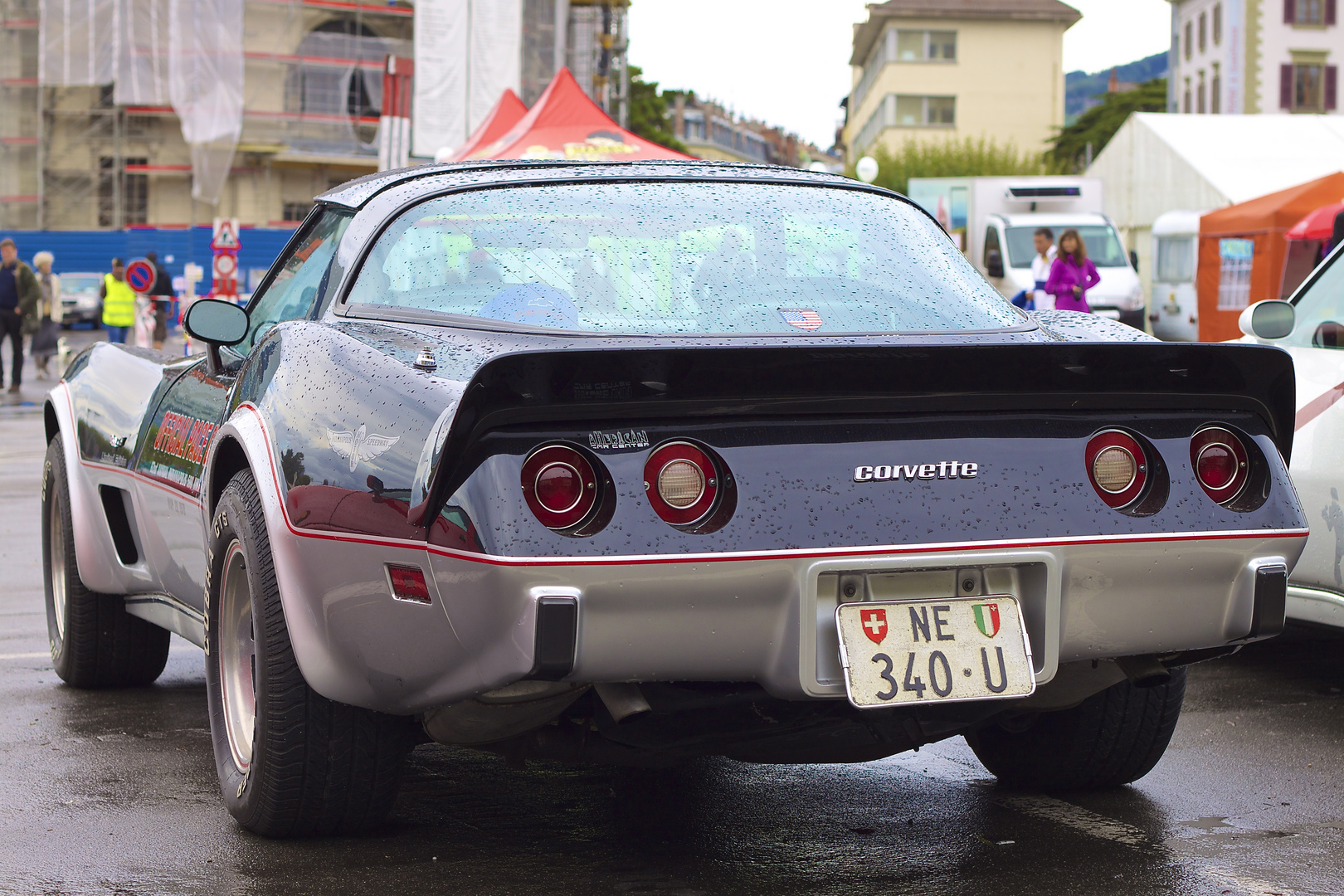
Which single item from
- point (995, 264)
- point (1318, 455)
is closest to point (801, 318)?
point (1318, 455)

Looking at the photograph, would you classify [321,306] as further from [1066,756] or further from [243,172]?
[243,172]

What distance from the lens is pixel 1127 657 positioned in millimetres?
3357

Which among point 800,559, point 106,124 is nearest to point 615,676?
point 800,559

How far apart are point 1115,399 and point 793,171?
1452 mm

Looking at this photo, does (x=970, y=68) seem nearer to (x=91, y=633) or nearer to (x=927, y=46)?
(x=927, y=46)

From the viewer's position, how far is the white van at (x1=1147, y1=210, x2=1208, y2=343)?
25.0 m

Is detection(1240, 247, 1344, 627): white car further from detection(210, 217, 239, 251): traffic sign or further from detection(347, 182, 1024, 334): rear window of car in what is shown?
detection(210, 217, 239, 251): traffic sign

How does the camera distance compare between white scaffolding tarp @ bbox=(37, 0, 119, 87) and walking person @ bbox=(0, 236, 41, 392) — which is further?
white scaffolding tarp @ bbox=(37, 0, 119, 87)

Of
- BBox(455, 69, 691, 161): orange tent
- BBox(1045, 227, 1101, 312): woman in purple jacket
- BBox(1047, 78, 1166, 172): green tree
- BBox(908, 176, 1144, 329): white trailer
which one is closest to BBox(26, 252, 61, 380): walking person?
BBox(455, 69, 691, 161): orange tent

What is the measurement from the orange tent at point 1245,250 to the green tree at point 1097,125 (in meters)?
52.1

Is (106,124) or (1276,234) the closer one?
(1276,234)

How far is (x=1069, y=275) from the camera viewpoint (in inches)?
573

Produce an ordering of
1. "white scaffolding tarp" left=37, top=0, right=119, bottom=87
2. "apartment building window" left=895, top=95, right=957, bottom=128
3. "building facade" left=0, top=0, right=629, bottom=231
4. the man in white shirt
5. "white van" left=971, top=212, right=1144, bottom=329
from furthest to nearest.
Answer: "apartment building window" left=895, top=95, right=957, bottom=128 → "building facade" left=0, top=0, right=629, bottom=231 → "white scaffolding tarp" left=37, top=0, right=119, bottom=87 → "white van" left=971, top=212, right=1144, bottom=329 → the man in white shirt

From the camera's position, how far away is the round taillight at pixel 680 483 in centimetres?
288
